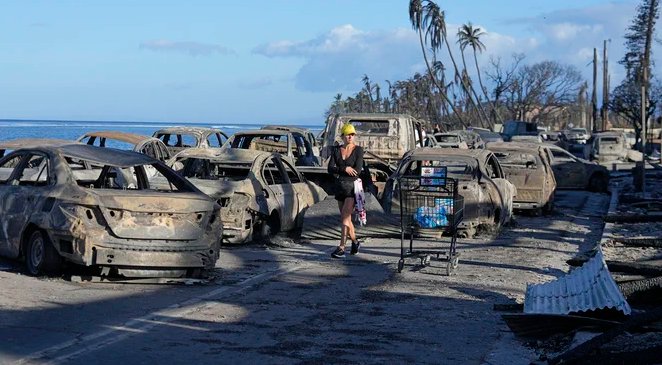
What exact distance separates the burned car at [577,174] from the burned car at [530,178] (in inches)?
334

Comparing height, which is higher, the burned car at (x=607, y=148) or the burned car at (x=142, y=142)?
the burned car at (x=142, y=142)

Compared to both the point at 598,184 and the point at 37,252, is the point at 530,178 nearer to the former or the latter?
the point at 598,184

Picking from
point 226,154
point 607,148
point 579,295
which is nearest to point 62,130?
point 607,148

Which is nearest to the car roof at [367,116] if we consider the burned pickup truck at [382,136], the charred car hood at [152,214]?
the burned pickup truck at [382,136]

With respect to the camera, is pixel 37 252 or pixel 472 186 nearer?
pixel 37 252

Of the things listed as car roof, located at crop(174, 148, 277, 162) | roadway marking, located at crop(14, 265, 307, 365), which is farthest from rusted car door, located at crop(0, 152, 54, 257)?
car roof, located at crop(174, 148, 277, 162)

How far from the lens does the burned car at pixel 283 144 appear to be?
76.9 ft

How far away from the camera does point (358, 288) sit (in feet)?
36.6

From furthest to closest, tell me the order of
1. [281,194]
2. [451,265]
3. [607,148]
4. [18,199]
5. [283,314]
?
1. [607,148]
2. [281,194]
3. [451,265]
4. [18,199]
5. [283,314]

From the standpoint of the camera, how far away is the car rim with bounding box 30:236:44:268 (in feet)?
36.0

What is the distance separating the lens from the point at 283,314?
945cm

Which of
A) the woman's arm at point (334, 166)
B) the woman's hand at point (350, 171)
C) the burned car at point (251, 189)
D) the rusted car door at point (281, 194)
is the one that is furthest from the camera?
the rusted car door at point (281, 194)

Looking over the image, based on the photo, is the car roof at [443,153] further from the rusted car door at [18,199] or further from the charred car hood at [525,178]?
the rusted car door at [18,199]

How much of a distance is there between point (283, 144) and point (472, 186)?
29.8 feet
